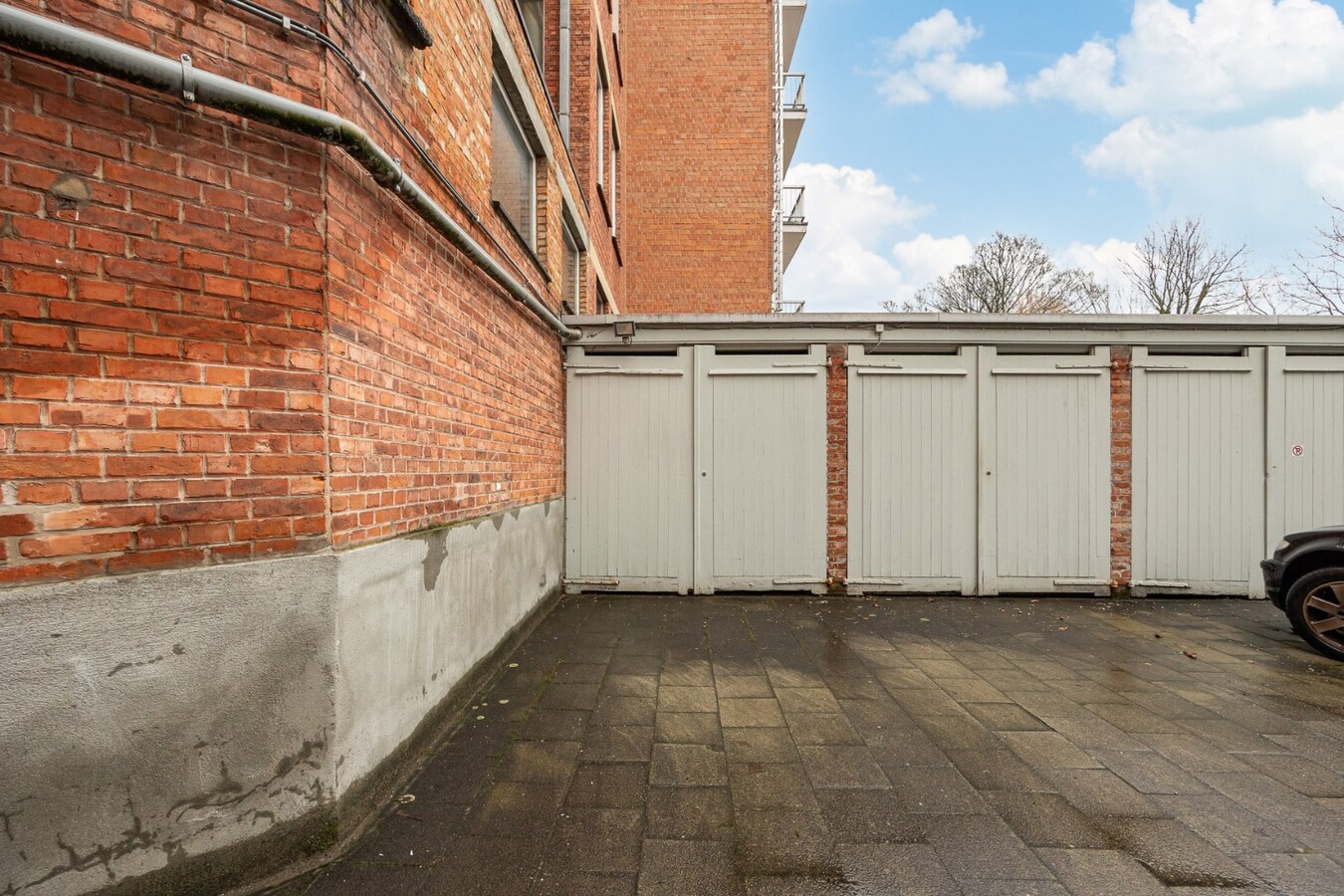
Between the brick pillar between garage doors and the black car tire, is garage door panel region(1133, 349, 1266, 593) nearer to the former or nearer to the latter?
the black car tire

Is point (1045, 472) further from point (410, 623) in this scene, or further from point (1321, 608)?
point (410, 623)

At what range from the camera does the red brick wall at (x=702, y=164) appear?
40.0 ft

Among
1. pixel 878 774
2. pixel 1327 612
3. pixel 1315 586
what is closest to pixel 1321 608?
pixel 1327 612

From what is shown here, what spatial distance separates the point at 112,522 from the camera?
1902 millimetres

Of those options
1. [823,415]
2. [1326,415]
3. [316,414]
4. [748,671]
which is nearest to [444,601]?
[316,414]

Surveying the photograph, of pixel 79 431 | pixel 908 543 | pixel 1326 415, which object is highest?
pixel 1326 415

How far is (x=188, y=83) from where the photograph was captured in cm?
193

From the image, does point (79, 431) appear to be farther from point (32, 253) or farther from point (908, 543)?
point (908, 543)

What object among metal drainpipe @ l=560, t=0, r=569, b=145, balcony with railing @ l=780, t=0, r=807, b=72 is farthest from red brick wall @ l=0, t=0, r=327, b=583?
balcony with railing @ l=780, t=0, r=807, b=72

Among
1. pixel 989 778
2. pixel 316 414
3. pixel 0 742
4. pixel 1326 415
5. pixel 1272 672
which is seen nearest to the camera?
pixel 0 742

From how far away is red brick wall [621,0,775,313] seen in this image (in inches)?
480

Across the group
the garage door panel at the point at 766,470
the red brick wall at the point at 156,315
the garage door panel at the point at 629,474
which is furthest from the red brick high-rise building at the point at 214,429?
the garage door panel at the point at 766,470

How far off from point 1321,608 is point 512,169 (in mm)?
7955

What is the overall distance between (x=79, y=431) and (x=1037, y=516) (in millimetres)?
7758
